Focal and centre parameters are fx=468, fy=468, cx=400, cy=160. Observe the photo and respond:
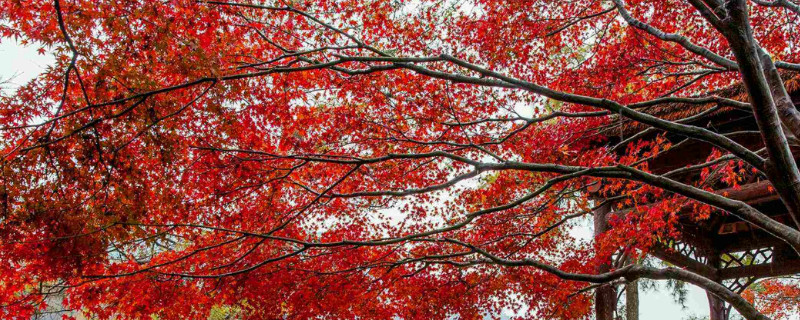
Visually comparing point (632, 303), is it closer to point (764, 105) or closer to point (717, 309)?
point (717, 309)

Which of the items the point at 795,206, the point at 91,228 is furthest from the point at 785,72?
the point at 91,228

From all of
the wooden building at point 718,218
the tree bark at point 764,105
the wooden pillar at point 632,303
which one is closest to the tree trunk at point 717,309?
the wooden building at point 718,218

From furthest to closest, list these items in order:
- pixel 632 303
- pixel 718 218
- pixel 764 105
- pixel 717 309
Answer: pixel 632 303 < pixel 717 309 < pixel 718 218 < pixel 764 105

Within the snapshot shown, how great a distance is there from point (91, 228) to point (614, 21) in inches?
318

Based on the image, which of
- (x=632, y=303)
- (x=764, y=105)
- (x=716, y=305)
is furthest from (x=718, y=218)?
(x=764, y=105)

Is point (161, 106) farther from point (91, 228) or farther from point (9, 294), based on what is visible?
point (9, 294)

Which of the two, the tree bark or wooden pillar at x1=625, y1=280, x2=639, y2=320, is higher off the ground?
wooden pillar at x1=625, y1=280, x2=639, y2=320

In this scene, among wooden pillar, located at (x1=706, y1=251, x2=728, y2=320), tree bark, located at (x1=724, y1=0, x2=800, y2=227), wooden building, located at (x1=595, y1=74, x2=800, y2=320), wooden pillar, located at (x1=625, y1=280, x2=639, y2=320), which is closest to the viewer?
tree bark, located at (x1=724, y1=0, x2=800, y2=227)

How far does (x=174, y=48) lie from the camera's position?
450 cm

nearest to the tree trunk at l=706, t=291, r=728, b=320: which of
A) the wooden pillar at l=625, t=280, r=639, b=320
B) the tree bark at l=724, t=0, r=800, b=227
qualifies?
the wooden pillar at l=625, t=280, r=639, b=320

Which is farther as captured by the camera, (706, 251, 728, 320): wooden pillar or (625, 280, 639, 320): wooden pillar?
(625, 280, 639, 320): wooden pillar

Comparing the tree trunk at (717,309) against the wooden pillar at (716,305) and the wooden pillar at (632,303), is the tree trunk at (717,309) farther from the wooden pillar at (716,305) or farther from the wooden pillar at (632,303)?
the wooden pillar at (632,303)

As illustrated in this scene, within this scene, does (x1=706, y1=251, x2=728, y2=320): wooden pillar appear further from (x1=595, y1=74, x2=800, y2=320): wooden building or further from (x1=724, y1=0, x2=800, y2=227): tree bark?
(x1=724, y1=0, x2=800, y2=227): tree bark

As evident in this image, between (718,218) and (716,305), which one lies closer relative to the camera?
(718,218)
